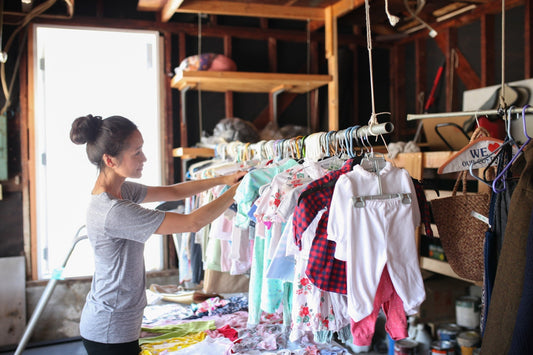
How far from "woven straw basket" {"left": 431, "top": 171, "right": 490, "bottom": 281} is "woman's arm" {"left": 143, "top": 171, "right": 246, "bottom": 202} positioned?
104cm

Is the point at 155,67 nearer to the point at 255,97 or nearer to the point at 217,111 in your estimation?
the point at 217,111

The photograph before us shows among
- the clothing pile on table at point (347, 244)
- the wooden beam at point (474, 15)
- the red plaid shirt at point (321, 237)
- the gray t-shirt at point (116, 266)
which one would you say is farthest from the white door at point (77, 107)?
the red plaid shirt at point (321, 237)

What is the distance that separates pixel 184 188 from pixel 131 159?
58cm

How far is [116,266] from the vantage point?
2139 millimetres

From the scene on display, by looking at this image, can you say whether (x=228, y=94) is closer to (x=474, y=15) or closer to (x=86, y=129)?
(x=474, y=15)

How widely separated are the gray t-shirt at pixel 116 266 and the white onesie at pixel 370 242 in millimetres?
782

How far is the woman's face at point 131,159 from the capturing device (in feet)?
7.16

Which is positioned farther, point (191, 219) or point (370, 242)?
point (191, 219)

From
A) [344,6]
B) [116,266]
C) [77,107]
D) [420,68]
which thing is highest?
[344,6]

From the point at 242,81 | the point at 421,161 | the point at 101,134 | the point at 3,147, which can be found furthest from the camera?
the point at 242,81

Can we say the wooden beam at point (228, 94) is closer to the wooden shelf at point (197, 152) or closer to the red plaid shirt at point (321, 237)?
the wooden shelf at point (197, 152)

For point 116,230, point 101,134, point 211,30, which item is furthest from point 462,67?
point 116,230

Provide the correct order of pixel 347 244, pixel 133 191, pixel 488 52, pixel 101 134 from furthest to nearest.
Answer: pixel 488 52 < pixel 133 191 < pixel 101 134 < pixel 347 244

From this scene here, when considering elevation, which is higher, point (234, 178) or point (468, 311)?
point (234, 178)
